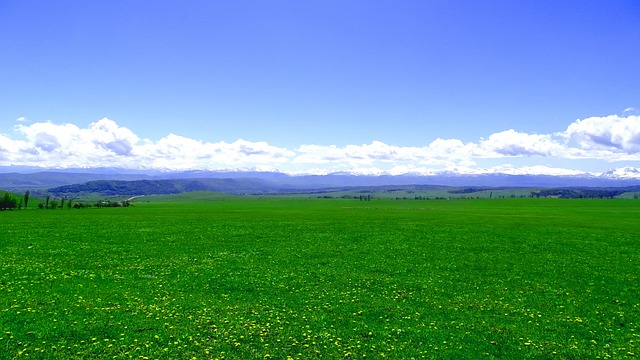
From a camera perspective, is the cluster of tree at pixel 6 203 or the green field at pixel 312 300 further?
the cluster of tree at pixel 6 203

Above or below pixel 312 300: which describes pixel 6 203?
below

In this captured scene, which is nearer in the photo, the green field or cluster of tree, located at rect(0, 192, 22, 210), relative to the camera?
the green field

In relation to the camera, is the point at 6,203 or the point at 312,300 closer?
the point at 312,300

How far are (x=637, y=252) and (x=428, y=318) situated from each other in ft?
113

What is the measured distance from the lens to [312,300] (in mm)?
22938

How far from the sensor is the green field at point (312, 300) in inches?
644

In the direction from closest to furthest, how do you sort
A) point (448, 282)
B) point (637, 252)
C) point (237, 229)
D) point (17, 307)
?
1. point (17, 307)
2. point (448, 282)
3. point (637, 252)
4. point (237, 229)

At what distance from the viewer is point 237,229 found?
58781 mm

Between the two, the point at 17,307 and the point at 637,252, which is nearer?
the point at 17,307

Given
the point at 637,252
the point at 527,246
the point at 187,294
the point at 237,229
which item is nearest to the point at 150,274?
the point at 187,294

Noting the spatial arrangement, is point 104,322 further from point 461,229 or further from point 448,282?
point 461,229

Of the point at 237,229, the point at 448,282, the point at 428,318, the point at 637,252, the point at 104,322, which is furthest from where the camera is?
the point at 237,229

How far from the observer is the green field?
53.7 feet

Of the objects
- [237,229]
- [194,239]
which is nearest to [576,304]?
[194,239]
